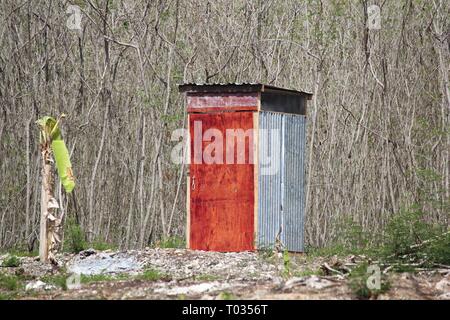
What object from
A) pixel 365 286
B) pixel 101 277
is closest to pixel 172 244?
pixel 101 277

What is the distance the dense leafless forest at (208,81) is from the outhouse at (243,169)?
289 centimetres

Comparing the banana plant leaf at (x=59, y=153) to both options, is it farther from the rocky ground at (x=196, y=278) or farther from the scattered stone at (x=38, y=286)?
the scattered stone at (x=38, y=286)

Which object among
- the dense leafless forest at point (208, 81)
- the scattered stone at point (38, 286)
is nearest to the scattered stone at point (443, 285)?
the scattered stone at point (38, 286)

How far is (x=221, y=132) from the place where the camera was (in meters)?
11.4

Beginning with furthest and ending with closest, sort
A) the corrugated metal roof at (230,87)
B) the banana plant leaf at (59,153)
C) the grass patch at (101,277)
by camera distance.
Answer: the corrugated metal roof at (230,87) < the banana plant leaf at (59,153) < the grass patch at (101,277)

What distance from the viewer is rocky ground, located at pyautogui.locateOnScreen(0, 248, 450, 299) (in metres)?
7.53

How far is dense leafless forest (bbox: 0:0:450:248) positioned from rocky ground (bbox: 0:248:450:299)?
11.8 feet

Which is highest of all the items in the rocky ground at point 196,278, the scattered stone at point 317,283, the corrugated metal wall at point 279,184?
the corrugated metal wall at point 279,184

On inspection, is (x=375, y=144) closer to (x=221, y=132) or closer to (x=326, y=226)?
(x=326, y=226)

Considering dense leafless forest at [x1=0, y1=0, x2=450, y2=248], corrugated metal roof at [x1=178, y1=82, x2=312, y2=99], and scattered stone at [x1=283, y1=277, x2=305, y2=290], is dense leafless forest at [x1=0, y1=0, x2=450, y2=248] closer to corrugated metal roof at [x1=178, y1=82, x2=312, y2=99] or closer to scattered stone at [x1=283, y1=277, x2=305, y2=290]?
corrugated metal roof at [x1=178, y1=82, x2=312, y2=99]

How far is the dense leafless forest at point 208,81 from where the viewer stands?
14797 mm

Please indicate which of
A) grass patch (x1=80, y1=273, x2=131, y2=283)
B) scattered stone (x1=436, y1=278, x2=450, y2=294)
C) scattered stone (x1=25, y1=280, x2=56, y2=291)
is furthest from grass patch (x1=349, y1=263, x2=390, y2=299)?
scattered stone (x1=25, y1=280, x2=56, y2=291)

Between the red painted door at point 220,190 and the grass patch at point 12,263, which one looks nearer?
the grass patch at point 12,263
